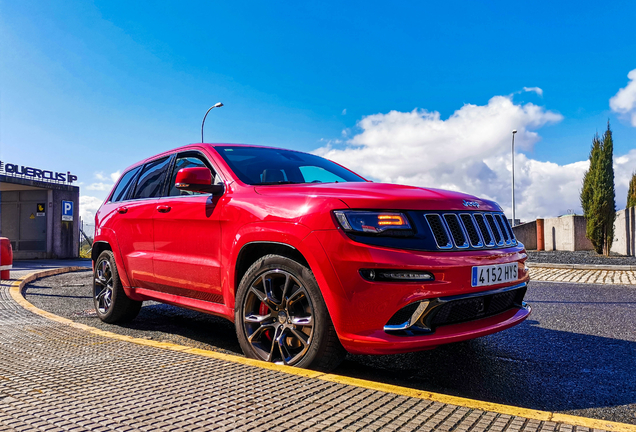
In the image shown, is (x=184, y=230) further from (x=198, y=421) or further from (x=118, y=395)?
(x=198, y=421)

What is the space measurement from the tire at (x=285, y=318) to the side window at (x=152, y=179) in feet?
6.00

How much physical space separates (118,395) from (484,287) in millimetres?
2149

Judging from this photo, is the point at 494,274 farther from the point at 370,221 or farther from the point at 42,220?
the point at 42,220

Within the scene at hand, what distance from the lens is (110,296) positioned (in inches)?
199

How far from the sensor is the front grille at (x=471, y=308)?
2817 mm

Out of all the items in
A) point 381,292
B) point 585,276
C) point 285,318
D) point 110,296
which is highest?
point 381,292

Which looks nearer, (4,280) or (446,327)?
(446,327)

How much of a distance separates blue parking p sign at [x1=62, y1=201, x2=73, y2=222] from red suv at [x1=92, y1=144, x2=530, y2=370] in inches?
858

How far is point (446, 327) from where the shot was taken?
2854 millimetres

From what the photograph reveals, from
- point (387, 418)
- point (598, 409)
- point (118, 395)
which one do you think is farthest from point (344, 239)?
point (598, 409)

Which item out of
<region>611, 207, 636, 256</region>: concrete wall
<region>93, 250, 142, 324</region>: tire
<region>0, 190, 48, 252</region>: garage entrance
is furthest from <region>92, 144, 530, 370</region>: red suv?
<region>0, 190, 48, 252</region>: garage entrance

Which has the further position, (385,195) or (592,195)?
(592,195)

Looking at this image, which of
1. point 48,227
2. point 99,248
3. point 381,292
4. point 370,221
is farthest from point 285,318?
point 48,227

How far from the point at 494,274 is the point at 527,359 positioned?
1.04 m
